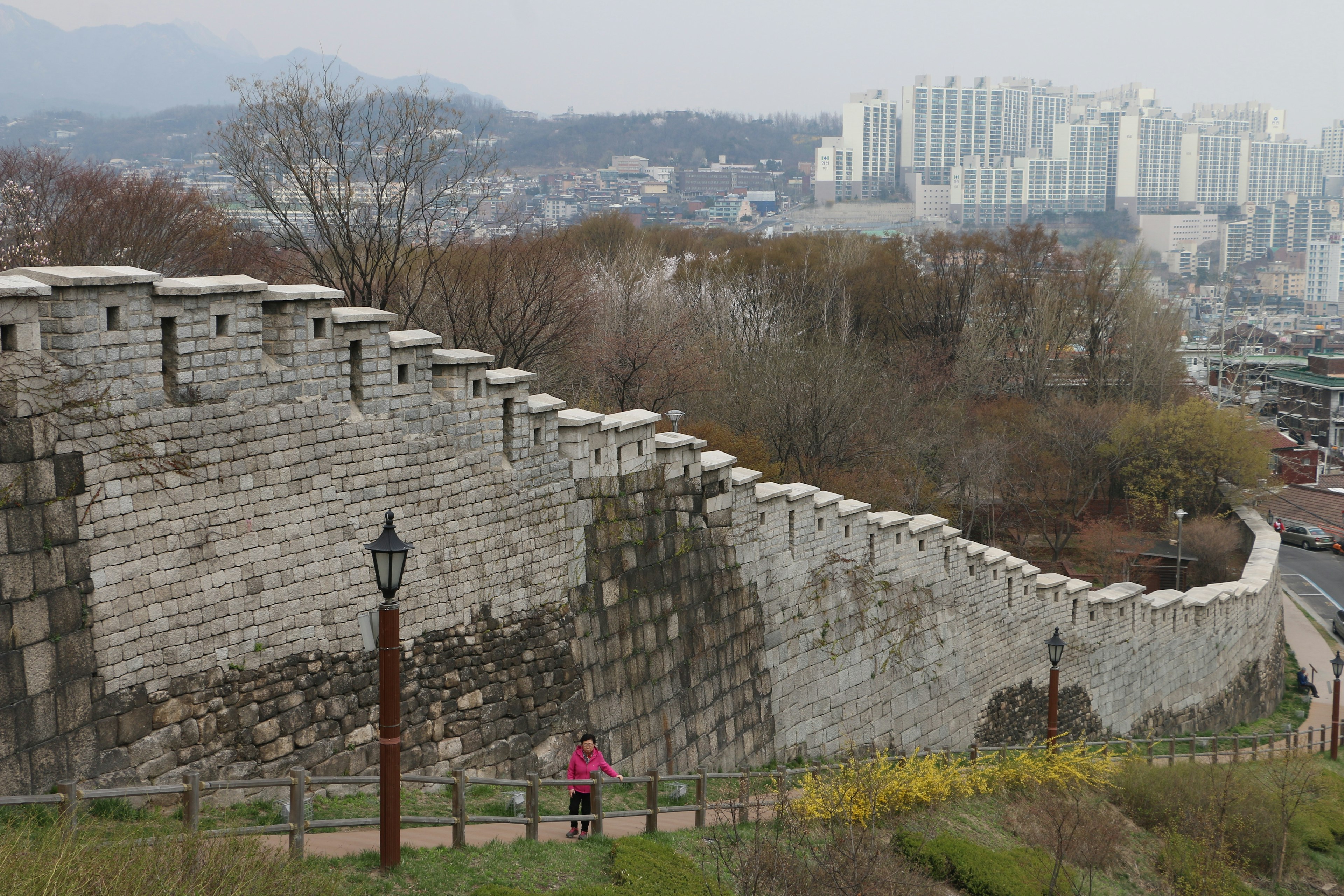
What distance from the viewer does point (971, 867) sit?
1209cm

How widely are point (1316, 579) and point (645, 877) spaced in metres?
44.3

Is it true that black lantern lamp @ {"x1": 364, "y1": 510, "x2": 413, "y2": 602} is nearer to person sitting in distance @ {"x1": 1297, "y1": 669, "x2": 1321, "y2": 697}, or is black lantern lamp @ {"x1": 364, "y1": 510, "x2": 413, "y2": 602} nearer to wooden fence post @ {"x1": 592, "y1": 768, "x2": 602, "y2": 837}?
wooden fence post @ {"x1": 592, "y1": 768, "x2": 602, "y2": 837}

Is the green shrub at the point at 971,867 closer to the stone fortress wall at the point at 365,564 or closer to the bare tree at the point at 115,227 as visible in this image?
the stone fortress wall at the point at 365,564

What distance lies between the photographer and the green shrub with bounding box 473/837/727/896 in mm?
8680

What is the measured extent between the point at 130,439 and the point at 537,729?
17.1 ft

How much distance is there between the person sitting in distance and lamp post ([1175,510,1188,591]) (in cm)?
360

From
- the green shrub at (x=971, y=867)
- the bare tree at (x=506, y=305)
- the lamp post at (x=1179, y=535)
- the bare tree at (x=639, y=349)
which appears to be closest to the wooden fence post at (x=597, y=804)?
the green shrub at (x=971, y=867)

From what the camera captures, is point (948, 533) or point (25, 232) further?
point (25, 232)

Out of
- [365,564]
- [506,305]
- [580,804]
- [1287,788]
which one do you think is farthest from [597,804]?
[506,305]

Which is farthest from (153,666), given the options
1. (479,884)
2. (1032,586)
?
(1032,586)

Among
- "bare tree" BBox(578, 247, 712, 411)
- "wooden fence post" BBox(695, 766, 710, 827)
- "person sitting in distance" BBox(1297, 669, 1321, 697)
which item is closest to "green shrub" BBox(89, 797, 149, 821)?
"wooden fence post" BBox(695, 766, 710, 827)

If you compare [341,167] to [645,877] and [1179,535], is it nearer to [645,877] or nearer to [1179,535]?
[645,877]

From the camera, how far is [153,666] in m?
8.90

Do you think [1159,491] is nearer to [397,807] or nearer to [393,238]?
[393,238]
